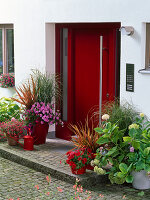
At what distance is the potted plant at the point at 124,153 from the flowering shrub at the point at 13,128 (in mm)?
2240

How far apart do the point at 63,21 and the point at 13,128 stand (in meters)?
2.37

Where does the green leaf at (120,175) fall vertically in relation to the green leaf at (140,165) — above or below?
below

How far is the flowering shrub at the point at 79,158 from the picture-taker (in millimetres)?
6859

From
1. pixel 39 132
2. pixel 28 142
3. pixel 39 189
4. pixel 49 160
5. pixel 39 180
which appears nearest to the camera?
pixel 39 189

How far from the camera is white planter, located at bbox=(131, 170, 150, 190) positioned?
664 centimetres

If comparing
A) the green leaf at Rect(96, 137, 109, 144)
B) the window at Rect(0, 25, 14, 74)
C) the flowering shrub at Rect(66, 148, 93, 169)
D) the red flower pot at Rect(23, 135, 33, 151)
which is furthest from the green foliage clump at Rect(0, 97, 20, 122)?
the green leaf at Rect(96, 137, 109, 144)

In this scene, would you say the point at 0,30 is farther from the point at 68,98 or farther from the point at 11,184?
the point at 11,184

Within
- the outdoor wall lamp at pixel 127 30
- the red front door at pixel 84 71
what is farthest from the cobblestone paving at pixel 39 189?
the outdoor wall lamp at pixel 127 30

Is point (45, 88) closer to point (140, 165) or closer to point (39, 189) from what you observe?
point (39, 189)

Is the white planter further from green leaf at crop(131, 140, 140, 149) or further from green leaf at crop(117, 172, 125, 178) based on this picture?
green leaf at crop(131, 140, 140, 149)

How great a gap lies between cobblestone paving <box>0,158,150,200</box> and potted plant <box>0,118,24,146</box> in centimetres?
106

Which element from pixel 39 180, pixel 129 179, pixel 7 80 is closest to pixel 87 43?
pixel 7 80

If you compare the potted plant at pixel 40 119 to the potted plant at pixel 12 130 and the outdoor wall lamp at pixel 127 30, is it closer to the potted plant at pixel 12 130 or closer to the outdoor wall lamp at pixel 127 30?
the potted plant at pixel 12 130

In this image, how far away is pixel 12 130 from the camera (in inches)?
338
